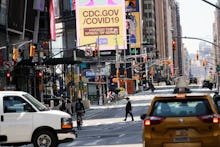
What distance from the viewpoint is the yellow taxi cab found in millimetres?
11625

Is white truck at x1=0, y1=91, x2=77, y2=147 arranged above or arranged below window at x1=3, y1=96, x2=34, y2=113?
below

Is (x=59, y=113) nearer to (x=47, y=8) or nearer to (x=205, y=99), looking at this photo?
(x=205, y=99)

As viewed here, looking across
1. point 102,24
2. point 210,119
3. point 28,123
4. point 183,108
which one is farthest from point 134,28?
point 210,119

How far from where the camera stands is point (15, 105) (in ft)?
57.2

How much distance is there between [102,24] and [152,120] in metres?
128

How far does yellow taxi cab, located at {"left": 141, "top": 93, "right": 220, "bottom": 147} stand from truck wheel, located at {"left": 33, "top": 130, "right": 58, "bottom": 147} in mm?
5916

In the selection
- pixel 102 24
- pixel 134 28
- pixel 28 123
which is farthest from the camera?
pixel 134 28

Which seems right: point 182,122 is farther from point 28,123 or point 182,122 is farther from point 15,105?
point 15,105

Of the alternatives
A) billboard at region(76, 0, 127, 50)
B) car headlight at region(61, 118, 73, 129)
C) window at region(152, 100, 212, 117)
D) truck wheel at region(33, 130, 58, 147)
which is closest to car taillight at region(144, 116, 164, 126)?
window at region(152, 100, 212, 117)

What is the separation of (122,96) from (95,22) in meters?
49.1

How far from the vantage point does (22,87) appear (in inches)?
2527

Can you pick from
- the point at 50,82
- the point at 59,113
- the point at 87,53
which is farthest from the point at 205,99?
the point at 87,53

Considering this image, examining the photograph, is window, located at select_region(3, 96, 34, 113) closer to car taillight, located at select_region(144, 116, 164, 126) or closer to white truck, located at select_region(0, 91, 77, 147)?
white truck, located at select_region(0, 91, 77, 147)

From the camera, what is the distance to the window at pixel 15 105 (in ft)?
56.5
